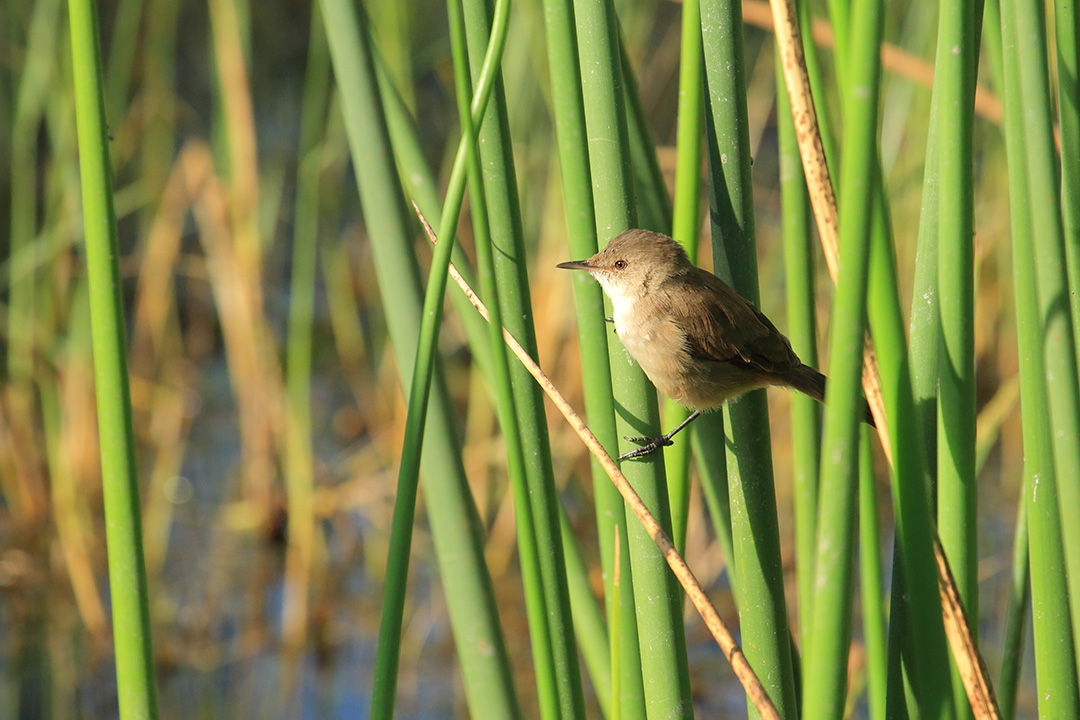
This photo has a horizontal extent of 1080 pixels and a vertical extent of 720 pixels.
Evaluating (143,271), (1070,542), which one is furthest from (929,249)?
(143,271)

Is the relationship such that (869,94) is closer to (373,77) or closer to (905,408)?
(905,408)

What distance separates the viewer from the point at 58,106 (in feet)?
9.87

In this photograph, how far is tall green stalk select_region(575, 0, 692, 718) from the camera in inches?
39.6

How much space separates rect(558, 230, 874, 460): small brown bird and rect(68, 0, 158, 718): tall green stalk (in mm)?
637

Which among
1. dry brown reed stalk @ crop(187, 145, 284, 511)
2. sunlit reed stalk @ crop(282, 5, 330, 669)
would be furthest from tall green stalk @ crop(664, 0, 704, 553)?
dry brown reed stalk @ crop(187, 145, 284, 511)

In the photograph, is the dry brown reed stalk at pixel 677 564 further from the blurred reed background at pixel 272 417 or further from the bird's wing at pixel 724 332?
the blurred reed background at pixel 272 417

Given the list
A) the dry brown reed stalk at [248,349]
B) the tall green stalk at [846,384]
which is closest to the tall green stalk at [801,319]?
the tall green stalk at [846,384]

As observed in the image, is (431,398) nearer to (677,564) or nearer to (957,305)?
(677,564)

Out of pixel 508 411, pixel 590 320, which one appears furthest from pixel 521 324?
pixel 508 411

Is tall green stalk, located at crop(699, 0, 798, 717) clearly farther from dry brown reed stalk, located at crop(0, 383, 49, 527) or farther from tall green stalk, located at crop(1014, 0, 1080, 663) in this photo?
dry brown reed stalk, located at crop(0, 383, 49, 527)

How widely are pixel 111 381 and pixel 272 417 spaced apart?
281 cm

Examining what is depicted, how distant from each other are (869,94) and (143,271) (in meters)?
3.79

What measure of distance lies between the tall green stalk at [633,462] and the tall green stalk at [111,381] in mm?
499

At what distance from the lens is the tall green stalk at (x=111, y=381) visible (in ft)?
3.03
